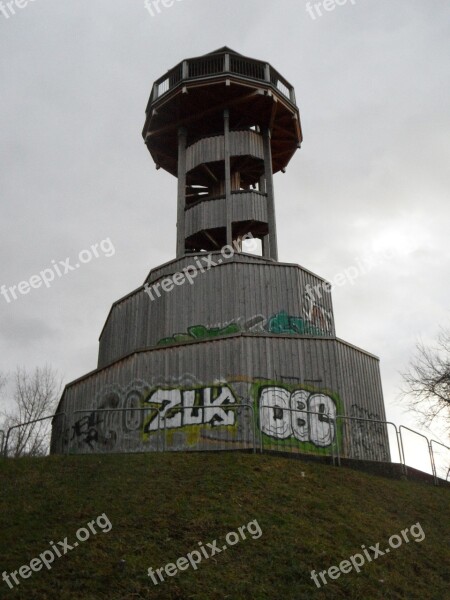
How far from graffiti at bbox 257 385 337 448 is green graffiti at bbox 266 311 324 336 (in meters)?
4.38

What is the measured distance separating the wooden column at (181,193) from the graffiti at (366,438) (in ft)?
40.1

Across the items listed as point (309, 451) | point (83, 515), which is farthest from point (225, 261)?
point (83, 515)

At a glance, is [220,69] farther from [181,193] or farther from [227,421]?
[227,421]

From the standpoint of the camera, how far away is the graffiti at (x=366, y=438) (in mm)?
20875

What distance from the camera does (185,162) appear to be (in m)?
33.6

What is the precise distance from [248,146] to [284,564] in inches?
987

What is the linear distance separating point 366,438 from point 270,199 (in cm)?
1484


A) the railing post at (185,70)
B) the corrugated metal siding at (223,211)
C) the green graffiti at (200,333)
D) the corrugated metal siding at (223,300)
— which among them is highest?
the railing post at (185,70)

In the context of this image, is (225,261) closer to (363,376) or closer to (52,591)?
(363,376)

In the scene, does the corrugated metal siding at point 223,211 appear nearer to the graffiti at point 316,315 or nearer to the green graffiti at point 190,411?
the graffiti at point 316,315

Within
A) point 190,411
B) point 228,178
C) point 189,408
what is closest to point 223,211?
point 228,178

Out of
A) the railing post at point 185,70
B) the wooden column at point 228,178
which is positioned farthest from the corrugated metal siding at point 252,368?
the railing post at point 185,70

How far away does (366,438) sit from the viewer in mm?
21359

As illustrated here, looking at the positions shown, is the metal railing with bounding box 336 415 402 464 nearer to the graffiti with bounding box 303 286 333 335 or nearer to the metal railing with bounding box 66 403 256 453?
the metal railing with bounding box 66 403 256 453
